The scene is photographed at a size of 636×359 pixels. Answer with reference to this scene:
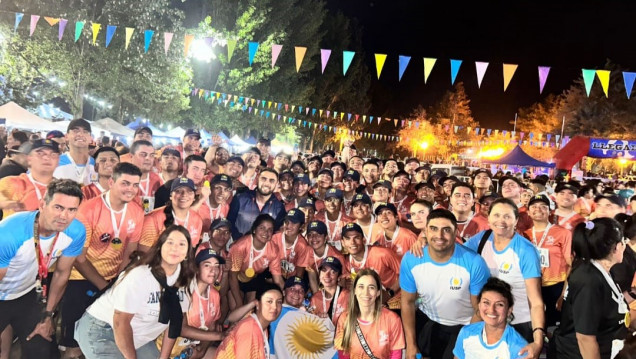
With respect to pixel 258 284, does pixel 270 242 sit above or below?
above

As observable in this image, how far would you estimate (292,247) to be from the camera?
6.21 metres

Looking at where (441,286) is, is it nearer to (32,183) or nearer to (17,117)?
(32,183)

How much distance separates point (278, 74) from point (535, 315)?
30.2 metres

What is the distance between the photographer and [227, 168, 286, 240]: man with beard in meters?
6.91

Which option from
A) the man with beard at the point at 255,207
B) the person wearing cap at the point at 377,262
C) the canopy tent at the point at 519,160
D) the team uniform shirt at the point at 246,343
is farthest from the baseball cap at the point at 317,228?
the canopy tent at the point at 519,160

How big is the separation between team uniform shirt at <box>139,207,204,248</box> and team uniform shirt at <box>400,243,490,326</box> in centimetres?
269

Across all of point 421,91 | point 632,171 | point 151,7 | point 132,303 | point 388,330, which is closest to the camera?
point 132,303

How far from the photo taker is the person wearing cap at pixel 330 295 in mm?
Answer: 5246

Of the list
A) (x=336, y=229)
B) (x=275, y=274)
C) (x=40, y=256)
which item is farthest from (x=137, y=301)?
(x=336, y=229)

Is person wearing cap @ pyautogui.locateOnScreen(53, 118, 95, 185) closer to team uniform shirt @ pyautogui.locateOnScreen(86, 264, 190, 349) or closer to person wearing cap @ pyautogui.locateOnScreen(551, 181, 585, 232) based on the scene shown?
team uniform shirt @ pyautogui.locateOnScreen(86, 264, 190, 349)

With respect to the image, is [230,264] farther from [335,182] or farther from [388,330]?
[335,182]

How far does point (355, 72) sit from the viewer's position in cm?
4653

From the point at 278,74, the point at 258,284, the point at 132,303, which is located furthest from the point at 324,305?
the point at 278,74

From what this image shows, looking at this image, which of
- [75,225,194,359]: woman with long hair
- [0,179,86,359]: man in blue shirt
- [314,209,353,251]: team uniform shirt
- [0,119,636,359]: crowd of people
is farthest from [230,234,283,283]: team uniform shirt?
[0,179,86,359]: man in blue shirt
